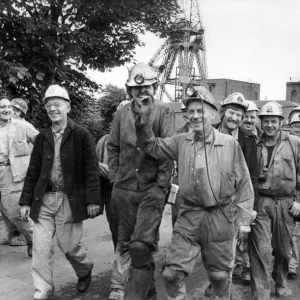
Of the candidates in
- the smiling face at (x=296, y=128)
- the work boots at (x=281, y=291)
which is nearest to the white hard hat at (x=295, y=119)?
the smiling face at (x=296, y=128)

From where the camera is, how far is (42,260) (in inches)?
194

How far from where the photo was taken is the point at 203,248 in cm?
412

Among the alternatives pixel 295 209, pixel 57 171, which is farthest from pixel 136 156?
pixel 295 209

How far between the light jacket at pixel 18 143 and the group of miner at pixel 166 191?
1.54 m

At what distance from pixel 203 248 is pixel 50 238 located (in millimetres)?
1677

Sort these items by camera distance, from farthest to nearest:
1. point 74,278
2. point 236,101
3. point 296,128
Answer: point 296,128 < point 74,278 < point 236,101

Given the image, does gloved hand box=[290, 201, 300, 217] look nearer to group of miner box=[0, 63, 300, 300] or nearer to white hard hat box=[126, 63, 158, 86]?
group of miner box=[0, 63, 300, 300]

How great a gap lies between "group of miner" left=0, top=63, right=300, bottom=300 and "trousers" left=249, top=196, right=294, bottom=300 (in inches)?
0.4

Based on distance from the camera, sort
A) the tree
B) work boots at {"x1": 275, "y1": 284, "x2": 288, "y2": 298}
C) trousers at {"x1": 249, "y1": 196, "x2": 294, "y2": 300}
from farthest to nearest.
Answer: the tree
work boots at {"x1": 275, "y1": 284, "x2": 288, "y2": 298}
trousers at {"x1": 249, "y1": 196, "x2": 294, "y2": 300}

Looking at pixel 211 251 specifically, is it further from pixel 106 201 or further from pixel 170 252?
pixel 106 201

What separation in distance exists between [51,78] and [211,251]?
7.65 meters

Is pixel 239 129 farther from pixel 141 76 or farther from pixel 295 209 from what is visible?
pixel 141 76

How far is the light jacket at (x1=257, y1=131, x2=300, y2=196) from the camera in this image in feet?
17.2

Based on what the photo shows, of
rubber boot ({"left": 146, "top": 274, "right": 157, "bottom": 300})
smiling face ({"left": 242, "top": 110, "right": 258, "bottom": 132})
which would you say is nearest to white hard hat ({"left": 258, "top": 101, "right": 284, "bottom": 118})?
smiling face ({"left": 242, "top": 110, "right": 258, "bottom": 132})
